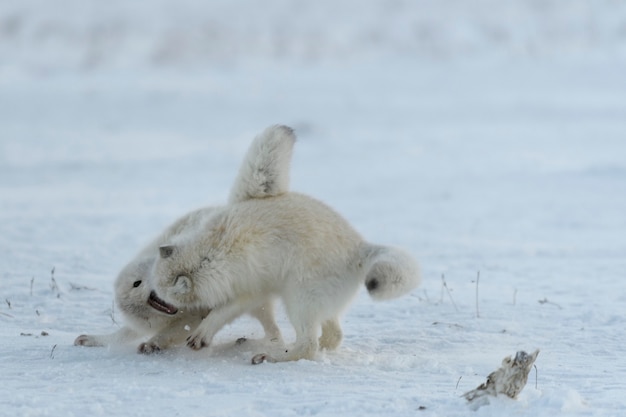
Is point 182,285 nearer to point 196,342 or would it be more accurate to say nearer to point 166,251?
point 166,251

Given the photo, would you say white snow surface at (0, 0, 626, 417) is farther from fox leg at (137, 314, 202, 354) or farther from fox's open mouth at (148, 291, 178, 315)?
fox's open mouth at (148, 291, 178, 315)

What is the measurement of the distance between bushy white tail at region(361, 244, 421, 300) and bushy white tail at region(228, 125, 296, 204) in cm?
85

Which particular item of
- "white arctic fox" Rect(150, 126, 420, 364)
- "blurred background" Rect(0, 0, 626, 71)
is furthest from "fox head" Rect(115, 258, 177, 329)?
"blurred background" Rect(0, 0, 626, 71)

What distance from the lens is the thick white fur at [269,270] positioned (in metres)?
5.09

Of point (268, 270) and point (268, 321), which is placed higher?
point (268, 270)

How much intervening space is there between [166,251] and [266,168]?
795 mm

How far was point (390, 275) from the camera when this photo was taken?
15.8ft

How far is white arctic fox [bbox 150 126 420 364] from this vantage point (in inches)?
201

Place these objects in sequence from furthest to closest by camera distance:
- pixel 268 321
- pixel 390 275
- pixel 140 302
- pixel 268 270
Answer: pixel 268 321, pixel 140 302, pixel 268 270, pixel 390 275

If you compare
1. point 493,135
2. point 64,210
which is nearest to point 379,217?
point 64,210

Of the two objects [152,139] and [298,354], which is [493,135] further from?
[298,354]

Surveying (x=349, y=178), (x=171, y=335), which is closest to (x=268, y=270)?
(x=171, y=335)

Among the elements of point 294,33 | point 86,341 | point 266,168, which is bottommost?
point 86,341

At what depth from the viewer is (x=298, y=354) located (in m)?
5.12
